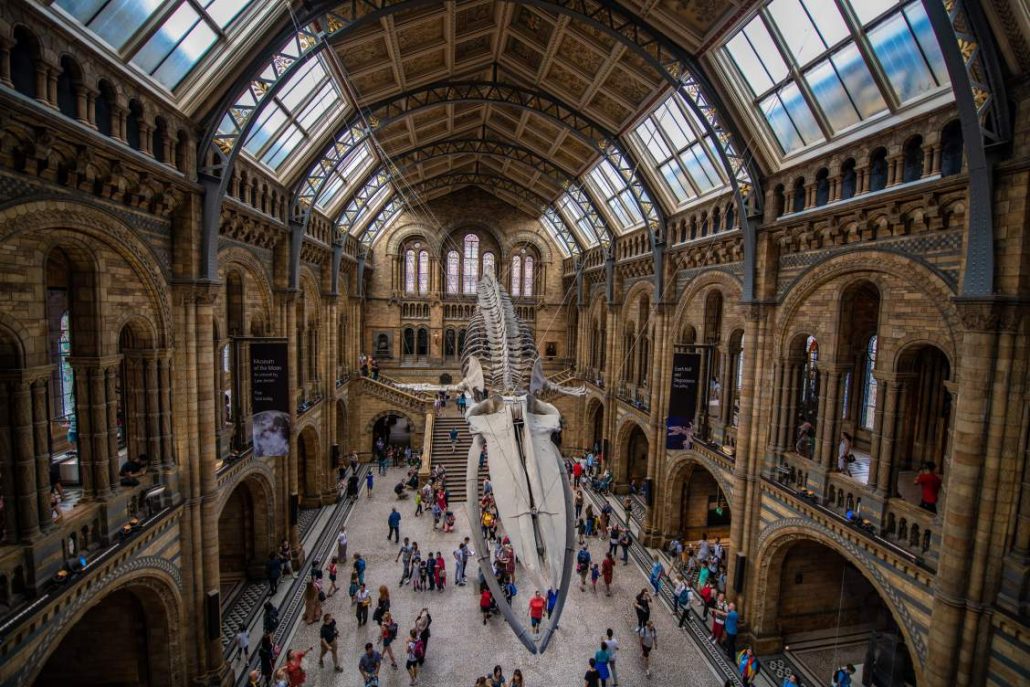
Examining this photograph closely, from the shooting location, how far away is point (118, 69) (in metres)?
8.01

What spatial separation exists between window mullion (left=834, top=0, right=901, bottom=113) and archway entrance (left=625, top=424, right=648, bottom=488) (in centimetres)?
1615

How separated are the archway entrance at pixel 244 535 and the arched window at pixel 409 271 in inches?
726

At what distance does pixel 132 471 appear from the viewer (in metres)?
9.45

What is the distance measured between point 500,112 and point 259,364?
1411 cm

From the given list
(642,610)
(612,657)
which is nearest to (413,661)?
(612,657)

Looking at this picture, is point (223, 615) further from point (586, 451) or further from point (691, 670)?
point (586, 451)

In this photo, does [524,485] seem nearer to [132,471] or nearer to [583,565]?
[132,471]

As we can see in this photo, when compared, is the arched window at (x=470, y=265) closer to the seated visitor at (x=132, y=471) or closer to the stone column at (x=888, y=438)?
the seated visitor at (x=132, y=471)

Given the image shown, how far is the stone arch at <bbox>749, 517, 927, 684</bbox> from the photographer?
31.6 ft

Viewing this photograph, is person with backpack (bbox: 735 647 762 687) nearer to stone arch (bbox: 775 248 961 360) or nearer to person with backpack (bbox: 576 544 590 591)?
person with backpack (bbox: 576 544 590 591)

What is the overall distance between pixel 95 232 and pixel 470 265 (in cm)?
2538

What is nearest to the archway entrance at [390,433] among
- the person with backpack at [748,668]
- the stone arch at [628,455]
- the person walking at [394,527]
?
the person walking at [394,527]

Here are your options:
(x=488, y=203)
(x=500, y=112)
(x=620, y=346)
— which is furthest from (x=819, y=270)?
(x=488, y=203)

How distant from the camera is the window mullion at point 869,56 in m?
8.84
